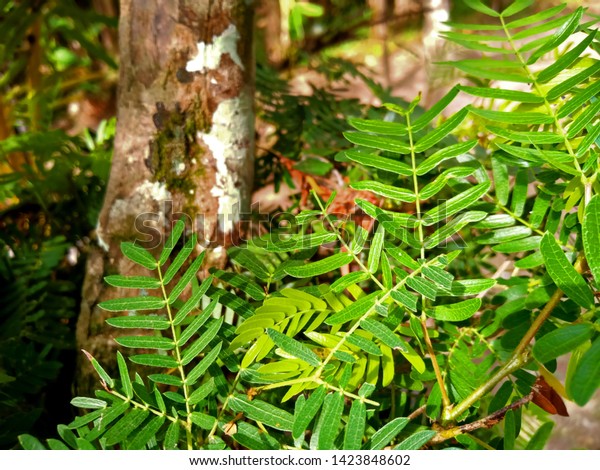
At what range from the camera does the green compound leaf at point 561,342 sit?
0.46m

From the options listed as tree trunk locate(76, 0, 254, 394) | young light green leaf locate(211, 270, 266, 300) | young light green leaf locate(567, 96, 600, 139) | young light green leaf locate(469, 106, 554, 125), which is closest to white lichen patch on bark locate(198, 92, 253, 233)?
tree trunk locate(76, 0, 254, 394)

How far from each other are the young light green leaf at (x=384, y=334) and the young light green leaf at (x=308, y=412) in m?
0.08

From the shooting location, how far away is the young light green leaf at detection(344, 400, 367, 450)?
1.71 feet

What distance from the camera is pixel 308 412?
0.54 meters

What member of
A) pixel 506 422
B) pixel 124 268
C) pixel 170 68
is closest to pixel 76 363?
pixel 124 268

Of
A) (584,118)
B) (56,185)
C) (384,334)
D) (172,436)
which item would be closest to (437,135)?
(584,118)

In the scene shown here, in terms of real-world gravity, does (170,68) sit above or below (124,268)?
above

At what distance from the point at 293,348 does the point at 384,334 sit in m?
0.10

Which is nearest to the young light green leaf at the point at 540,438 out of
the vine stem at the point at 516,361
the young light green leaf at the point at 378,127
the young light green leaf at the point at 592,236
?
the vine stem at the point at 516,361

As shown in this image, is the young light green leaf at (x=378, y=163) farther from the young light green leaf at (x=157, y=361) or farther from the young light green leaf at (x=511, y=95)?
the young light green leaf at (x=157, y=361)

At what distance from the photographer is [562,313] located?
2.05 ft

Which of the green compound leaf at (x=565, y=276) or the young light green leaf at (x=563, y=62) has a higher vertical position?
the young light green leaf at (x=563, y=62)

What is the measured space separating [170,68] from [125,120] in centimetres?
12

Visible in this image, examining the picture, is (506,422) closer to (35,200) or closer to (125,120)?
(125,120)
